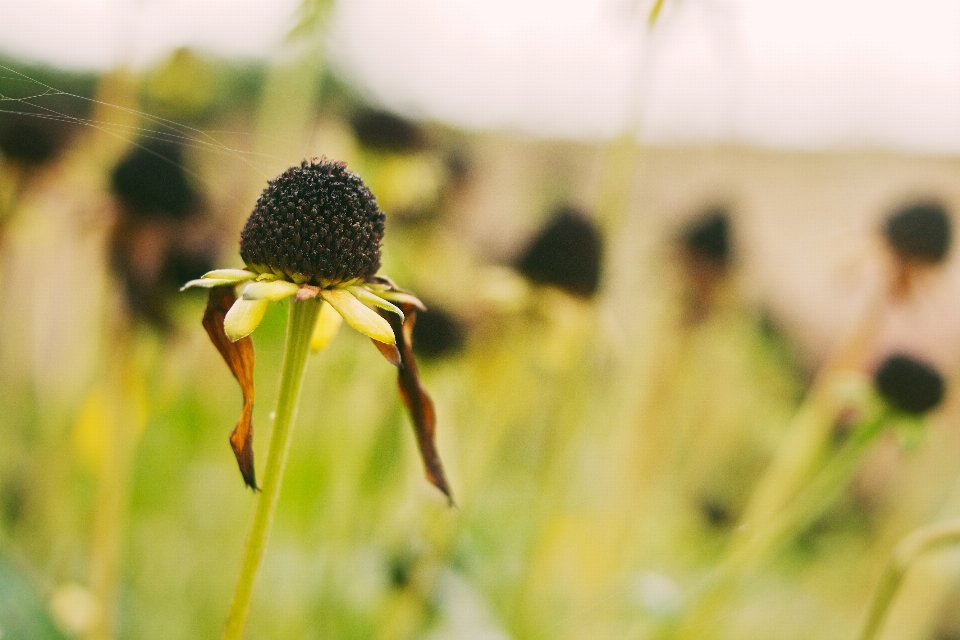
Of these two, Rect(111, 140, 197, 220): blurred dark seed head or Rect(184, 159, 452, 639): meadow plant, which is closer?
Rect(184, 159, 452, 639): meadow plant

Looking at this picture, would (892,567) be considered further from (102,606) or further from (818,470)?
(818,470)

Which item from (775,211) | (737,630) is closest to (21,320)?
(737,630)

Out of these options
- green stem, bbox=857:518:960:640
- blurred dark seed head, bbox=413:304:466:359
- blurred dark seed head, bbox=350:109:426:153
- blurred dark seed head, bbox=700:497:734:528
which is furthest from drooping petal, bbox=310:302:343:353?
blurred dark seed head, bbox=700:497:734:528

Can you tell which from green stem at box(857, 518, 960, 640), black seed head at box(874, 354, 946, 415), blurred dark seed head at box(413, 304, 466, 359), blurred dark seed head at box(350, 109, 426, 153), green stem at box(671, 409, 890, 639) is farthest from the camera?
blurred dark seed head at box(350, 109, 426, 153)

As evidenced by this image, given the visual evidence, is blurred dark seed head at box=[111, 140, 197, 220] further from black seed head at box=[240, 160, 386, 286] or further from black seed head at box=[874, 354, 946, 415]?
black seed head at box=[874, 354, 946, 415]

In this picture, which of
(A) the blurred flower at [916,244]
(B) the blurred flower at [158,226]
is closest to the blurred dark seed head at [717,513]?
(A) the blurred flower at [916,244]

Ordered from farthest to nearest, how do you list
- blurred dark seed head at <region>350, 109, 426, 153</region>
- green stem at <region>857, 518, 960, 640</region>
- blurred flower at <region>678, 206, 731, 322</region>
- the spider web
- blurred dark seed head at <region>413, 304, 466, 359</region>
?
blurred flower at <region>678, 206, 731, 322</region>
blurred dark seed head at <region>350, 109, 426, 153</region>
blurred dark seed head at <region>413, 304, 466, 359</region>
green stem at <region>857, 518, 960, 640</region>
the spider web
